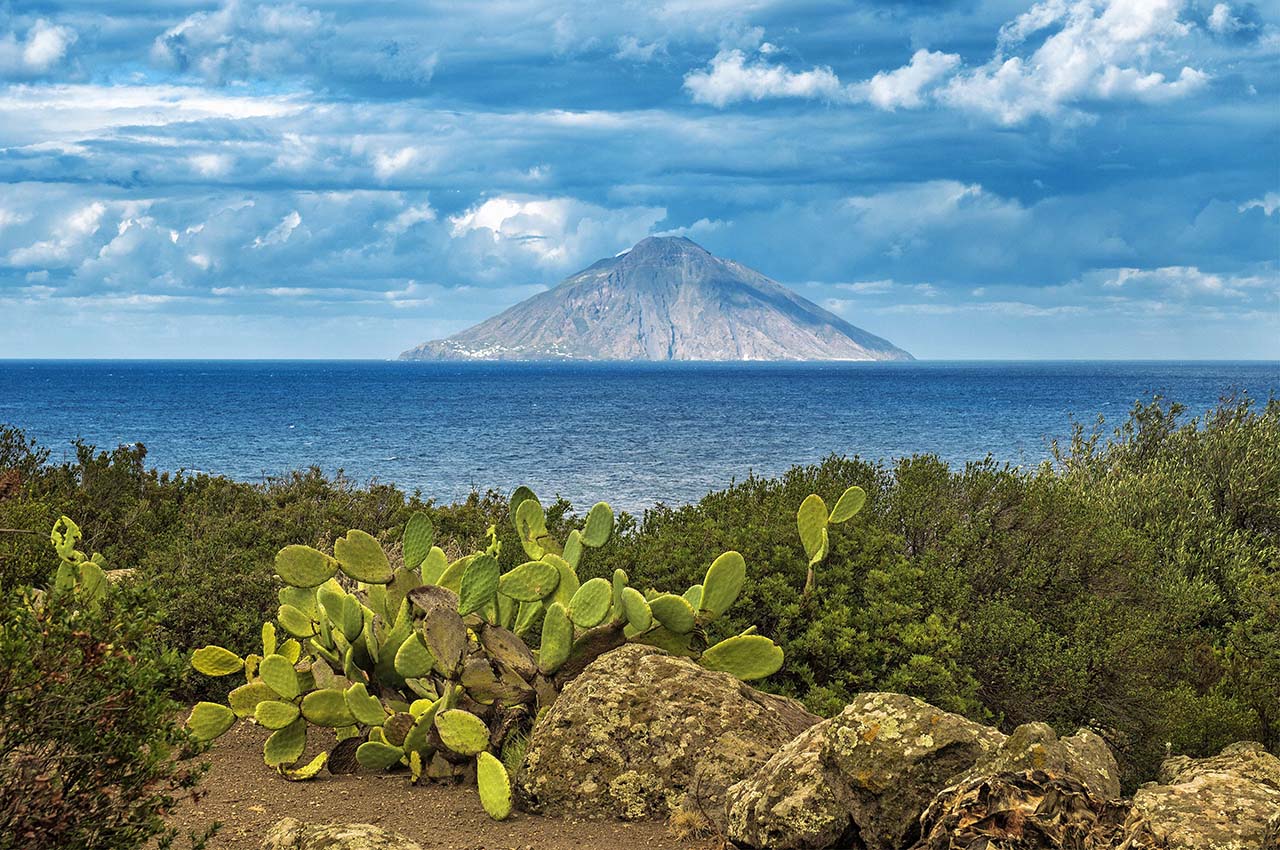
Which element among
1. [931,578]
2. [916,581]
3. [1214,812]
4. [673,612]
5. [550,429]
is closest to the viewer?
[1214,812]

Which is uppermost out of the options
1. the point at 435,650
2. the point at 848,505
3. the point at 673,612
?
the point at 848,505

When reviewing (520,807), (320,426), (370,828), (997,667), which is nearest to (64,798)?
(370,828)

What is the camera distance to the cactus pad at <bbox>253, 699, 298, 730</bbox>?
817cm

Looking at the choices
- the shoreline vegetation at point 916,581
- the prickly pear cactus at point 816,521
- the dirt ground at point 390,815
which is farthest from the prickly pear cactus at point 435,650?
the prickly pear cactus at point 816,521

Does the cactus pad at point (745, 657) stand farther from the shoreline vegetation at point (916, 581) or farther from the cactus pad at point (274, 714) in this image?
the cactus pad at point (274, 714)

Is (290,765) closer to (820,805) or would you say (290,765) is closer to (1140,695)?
(820,805)

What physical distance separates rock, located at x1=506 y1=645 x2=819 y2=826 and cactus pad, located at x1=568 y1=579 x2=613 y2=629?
32.2 inches

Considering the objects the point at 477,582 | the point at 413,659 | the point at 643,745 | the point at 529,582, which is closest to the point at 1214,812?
the point at 643,745

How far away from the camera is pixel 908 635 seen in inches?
376

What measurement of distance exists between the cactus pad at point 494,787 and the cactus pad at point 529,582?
4.76 ft

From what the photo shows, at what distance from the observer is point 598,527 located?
9688mm

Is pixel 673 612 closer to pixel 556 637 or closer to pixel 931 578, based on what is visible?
pixel 556 637

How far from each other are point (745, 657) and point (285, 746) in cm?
354

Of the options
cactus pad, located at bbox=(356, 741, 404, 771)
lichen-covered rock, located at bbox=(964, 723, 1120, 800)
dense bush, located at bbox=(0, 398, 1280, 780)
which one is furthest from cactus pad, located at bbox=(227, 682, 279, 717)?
lichen-covered rock, located at bbox=(964, 723, 1120, 800)
